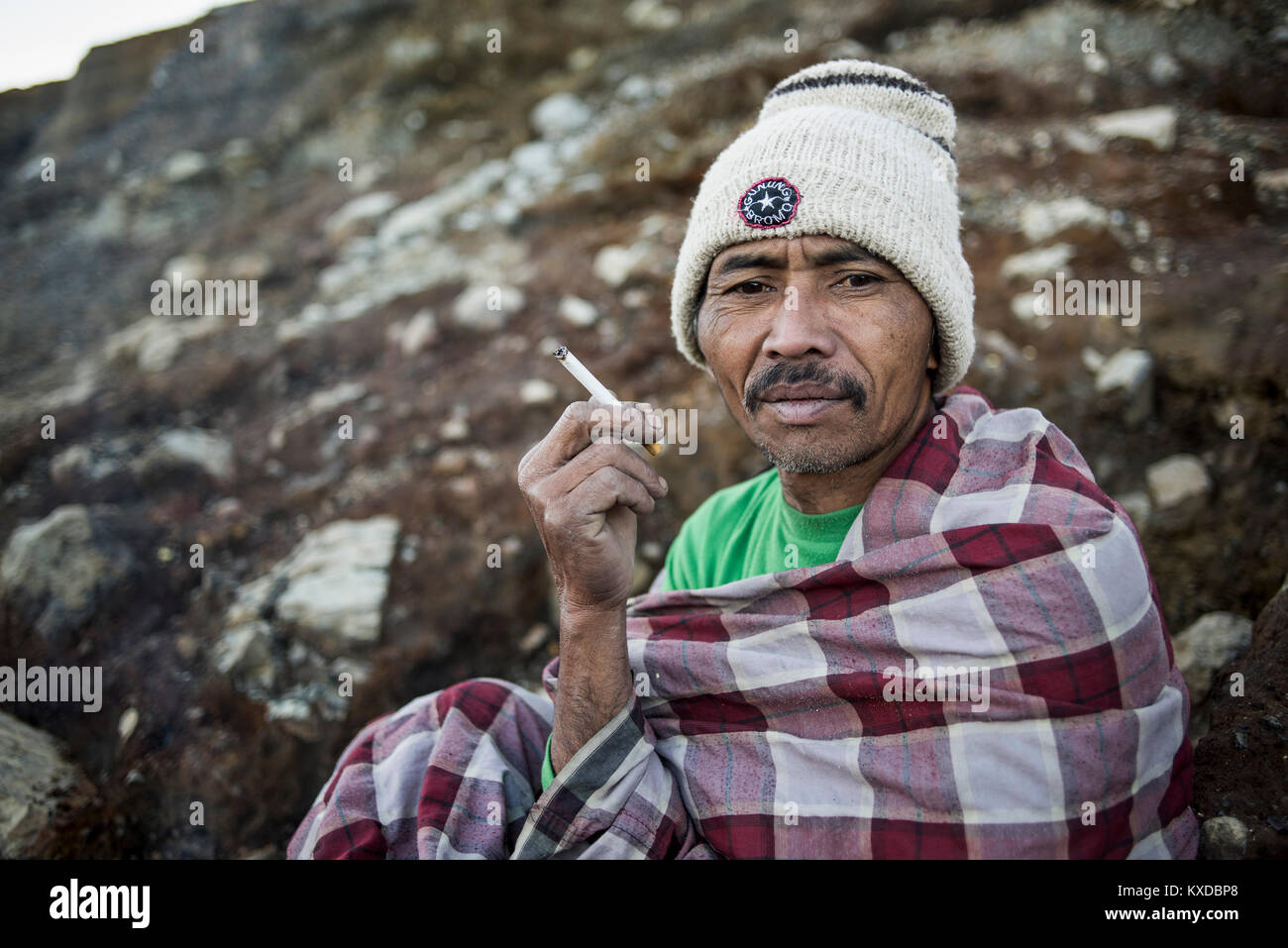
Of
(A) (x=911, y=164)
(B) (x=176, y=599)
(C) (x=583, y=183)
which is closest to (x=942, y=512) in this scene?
(A) (x=911, y=164)

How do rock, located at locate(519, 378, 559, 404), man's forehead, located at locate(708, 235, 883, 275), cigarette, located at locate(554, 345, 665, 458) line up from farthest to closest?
1. rock, located at locate(519, 378, 559, 404)
2. man's forehead, located at locate(708, 235, 883, 275)
3. cigarette, located at locate(554, 345, 665, 458)

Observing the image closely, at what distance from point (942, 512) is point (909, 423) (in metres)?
0.40

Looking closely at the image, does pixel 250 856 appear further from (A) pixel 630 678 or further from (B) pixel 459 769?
(A) pixel 630 678

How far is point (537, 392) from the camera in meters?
5.11

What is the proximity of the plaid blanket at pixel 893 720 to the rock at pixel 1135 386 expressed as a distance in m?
2.06

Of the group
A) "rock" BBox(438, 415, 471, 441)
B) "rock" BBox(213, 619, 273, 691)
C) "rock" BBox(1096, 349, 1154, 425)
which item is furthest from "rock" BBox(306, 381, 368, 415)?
"rock" BBox(1096, 349, 1154, 425)

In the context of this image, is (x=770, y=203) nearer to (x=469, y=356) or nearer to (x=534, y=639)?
(x=534, y=639)

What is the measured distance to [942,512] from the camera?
2344mm

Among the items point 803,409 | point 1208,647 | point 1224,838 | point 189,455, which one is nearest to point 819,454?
point 803,409

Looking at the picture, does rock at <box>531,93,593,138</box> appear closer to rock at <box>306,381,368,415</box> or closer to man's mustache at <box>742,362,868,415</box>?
rock at <box>306,381,368,415</box>

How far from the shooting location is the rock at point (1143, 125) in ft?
17.3

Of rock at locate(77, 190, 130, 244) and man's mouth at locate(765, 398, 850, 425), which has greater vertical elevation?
rock at locate(77, 190, 130, 244)

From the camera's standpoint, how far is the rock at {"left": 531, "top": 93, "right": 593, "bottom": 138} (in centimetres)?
743

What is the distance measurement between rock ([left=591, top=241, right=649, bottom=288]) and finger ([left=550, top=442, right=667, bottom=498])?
3574 mm
